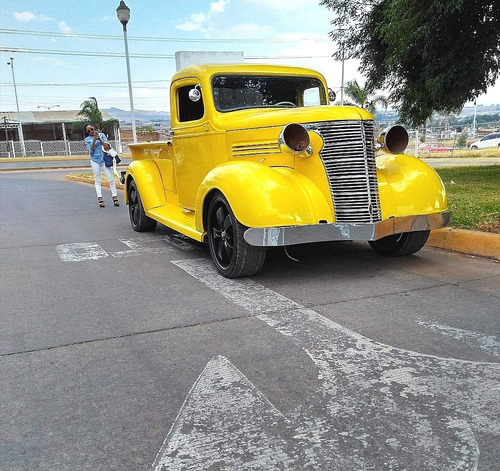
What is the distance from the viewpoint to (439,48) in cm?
1050

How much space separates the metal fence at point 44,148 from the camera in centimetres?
4594

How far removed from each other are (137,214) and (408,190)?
14.7ft

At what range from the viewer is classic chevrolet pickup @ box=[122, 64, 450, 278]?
4430 mm

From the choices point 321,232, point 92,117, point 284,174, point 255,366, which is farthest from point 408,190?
point 92,117

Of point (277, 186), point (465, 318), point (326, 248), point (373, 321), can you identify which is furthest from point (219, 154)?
point (465, 318)

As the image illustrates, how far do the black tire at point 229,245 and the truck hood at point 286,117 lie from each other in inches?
33.1

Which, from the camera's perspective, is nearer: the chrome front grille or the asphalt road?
the asphalt road

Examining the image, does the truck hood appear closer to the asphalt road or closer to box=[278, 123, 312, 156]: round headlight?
box=[278, 123, 312, 156]: round headlight

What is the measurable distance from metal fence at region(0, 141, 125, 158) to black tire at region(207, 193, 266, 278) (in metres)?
43.4

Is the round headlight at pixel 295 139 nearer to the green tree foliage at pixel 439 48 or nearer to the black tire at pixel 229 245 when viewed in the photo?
the black tire at pixel 229 245

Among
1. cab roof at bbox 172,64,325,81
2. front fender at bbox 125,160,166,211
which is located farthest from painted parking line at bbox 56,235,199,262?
cab roof at bbox 172,64,325,81

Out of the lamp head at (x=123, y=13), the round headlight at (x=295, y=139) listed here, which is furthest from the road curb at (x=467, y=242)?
the lamp head at (x=123, y=13)

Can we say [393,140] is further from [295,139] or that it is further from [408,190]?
[295,139]

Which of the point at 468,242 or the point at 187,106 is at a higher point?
the point at 187,106
